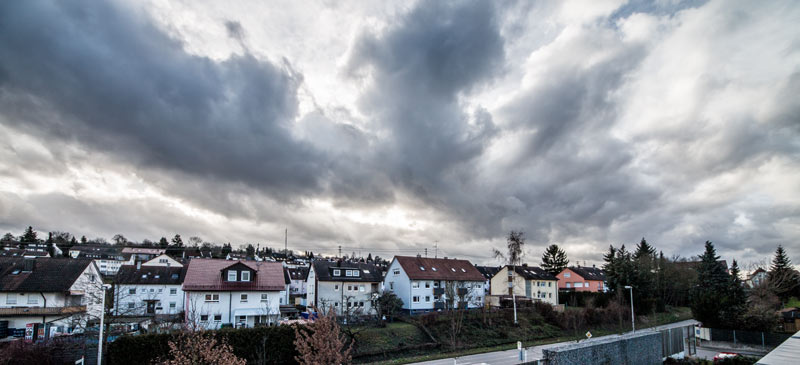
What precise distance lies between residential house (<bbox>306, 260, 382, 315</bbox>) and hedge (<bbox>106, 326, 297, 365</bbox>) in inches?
768

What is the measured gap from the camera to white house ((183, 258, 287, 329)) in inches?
1433

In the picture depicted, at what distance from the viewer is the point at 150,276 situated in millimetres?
51188

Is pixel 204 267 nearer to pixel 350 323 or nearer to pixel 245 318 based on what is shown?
pixel 245 318

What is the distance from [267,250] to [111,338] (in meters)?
155

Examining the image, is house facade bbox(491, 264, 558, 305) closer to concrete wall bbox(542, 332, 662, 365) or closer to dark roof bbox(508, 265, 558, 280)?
dark roof bbox(508, 265, 558, 280)

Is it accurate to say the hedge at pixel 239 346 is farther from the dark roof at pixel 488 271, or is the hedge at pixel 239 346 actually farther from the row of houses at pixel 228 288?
the dark roof at pixel 488 271

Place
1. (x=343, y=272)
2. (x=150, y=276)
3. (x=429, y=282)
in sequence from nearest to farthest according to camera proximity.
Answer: (x=150, y=276), (x=343, y=272), (x=429, y=282)

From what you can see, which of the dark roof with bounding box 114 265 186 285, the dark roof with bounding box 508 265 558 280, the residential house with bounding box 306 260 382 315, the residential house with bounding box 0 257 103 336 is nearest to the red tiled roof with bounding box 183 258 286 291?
the residential house with bounding box 0 257 103 336

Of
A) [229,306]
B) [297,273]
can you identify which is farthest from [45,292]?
[297,273]

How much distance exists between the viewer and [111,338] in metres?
26.4

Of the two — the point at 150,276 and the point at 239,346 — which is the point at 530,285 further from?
the point at 150,276

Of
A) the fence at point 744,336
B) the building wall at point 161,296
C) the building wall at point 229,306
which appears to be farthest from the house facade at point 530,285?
the building wall at point 161,296

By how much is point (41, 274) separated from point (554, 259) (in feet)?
305

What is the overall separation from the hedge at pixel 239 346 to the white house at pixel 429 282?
78.3ft
